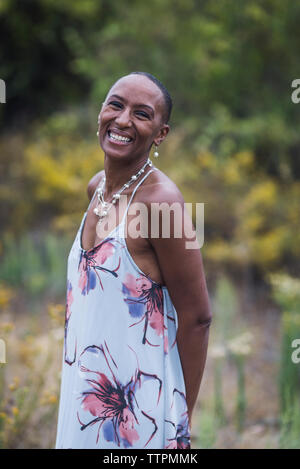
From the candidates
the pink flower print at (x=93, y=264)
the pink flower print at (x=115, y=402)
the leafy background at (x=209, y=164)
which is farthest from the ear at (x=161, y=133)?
the leafy background at (x=209, y=164)

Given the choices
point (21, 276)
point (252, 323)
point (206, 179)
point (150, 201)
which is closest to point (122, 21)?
point (206, 179)

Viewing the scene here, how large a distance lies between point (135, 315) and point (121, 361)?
0.14 metres

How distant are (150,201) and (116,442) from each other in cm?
73

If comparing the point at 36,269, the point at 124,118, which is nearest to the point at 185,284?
the point at 124,118

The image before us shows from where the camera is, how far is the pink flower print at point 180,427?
1.46m

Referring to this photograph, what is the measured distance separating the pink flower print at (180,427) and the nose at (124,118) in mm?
820

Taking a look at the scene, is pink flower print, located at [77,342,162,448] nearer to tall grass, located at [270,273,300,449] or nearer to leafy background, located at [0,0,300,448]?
tall grass, located at [270,273,300,449]

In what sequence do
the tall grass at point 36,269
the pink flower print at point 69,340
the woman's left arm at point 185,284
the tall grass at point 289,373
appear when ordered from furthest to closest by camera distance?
1. the tall grass at point 36,269
2. the tall grass at point 289,373
3. the pink flower print at point 69,340
4. the woman's left arm at point 185,284

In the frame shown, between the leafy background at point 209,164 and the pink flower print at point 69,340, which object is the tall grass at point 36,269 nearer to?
the leafy background at point 209,164

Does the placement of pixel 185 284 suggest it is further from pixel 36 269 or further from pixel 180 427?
pixel 36 269

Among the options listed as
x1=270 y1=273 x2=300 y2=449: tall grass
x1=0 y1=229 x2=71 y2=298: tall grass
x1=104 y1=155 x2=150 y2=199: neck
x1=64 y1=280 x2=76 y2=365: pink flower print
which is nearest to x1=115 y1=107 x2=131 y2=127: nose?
x1=104 y1=155 x2=150 y2=199: neck

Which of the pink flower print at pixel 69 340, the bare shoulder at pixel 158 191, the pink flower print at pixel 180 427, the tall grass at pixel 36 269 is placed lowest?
the pink flower print at pixel 180 427
